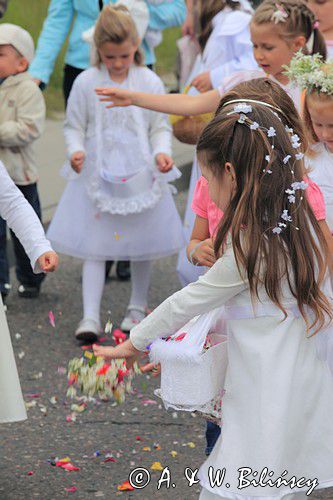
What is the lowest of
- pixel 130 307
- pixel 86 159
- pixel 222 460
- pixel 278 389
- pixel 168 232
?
pixel 130 307

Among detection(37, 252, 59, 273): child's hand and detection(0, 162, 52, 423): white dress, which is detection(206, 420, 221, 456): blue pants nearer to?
detection(0, 162, 52, 423): white dress

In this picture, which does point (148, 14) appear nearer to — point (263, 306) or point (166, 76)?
point (263, 306)

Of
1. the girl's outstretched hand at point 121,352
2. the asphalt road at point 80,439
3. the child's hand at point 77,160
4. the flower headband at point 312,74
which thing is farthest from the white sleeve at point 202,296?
the child's hand at point 77,160

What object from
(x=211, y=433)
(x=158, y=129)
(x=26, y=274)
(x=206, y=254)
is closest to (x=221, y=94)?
(x=158, y=129)

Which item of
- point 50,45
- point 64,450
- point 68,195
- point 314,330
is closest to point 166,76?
point 50,45

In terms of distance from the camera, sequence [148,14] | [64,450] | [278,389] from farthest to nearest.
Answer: [148,14]
[64,450]
[278,389]

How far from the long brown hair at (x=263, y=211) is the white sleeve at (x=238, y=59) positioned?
232 centimetres

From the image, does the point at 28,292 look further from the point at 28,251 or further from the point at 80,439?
the point at 28,251

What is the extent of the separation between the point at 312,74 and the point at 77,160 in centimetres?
206

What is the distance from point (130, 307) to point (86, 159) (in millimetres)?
874

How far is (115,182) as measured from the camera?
586cm

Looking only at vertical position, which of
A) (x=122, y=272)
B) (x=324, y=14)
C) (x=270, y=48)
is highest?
(x=270, y=48)

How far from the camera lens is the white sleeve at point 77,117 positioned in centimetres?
588

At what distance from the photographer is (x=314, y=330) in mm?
3285
